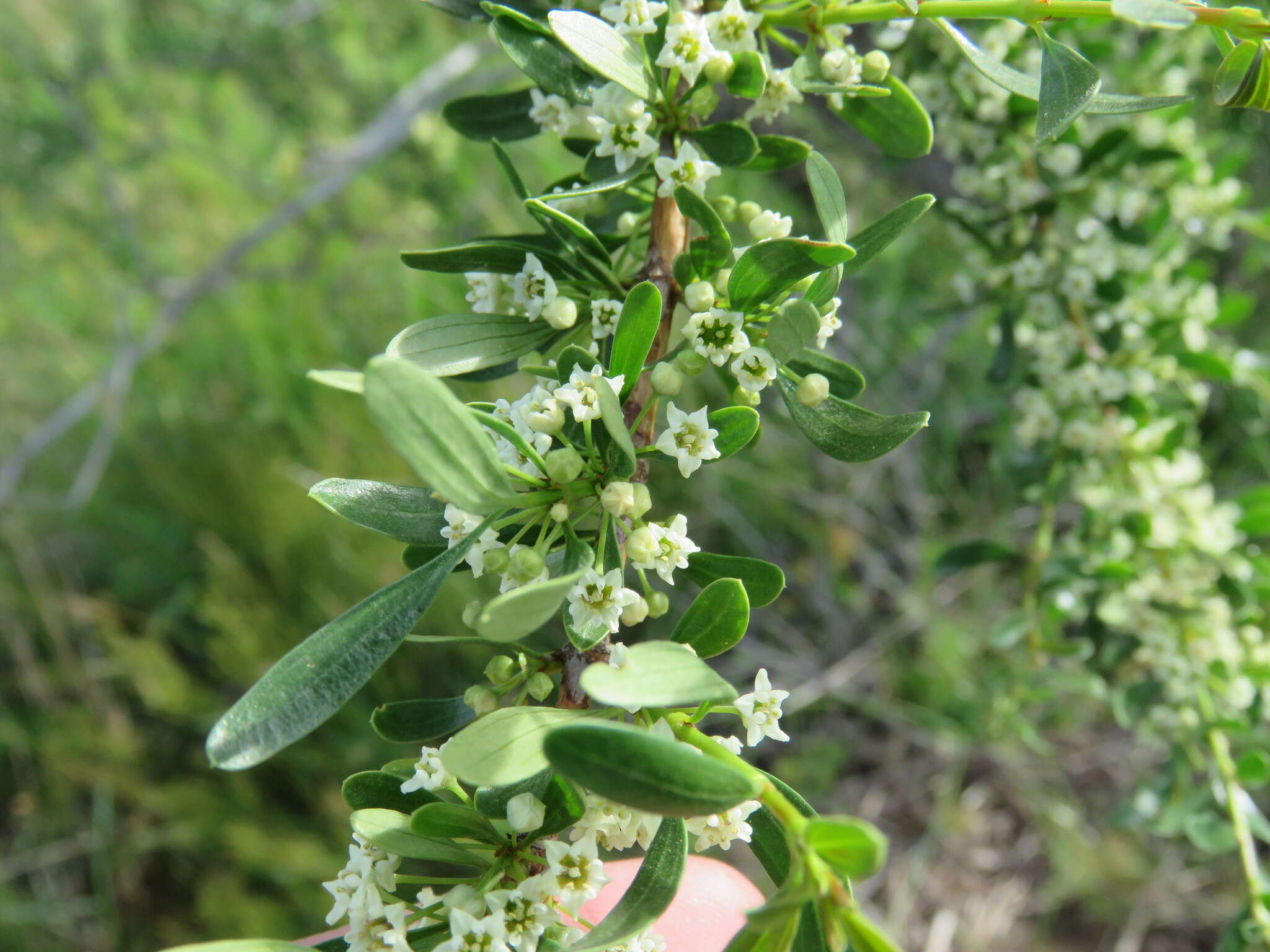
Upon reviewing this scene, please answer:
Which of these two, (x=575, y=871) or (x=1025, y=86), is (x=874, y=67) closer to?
(x=1025, y=86)

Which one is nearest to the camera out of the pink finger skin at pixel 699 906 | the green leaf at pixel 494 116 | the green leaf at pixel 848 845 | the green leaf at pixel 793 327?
the green leaf at pixel 848 845

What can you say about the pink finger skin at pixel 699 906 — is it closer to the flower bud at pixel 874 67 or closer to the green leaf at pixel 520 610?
the green leaf at pixel 520 610

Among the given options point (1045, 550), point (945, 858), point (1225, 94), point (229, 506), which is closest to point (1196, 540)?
point (1045, 550)

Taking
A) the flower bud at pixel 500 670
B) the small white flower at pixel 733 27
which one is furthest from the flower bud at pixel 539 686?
the small white flower at pixel 733 27

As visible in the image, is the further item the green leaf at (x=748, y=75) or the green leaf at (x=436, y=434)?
the green leaf at (x=748, y=75)

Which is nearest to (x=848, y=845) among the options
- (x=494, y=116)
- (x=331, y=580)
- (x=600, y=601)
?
(x=600, y=601)

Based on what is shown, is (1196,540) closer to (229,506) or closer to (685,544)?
(685,544)

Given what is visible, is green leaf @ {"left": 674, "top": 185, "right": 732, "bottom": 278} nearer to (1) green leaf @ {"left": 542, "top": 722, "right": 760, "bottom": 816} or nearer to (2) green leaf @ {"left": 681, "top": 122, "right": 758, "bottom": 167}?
Result: (2) green leaf @ {"left": 681, "top": 122, "right": 758, "bottom": 167}
